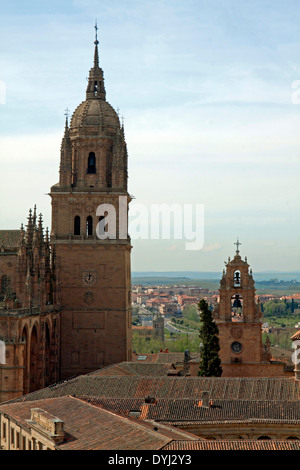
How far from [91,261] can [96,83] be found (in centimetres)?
1538

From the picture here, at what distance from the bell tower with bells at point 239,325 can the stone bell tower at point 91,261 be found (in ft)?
35.2

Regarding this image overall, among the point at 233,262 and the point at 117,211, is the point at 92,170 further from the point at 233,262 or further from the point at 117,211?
the point at 233,262

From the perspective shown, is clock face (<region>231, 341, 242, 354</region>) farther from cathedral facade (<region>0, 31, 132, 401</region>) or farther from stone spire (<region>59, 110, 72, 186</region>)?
stone spire (<region>59, 110, 72, 186</region>)

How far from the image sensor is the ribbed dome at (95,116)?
71.2 m

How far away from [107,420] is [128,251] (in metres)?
32.3

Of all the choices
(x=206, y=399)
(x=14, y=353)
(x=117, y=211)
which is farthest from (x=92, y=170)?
(x=206, y=399)

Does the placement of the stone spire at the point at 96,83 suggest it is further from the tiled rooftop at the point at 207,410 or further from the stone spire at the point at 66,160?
the tiled rooftop at the point at 207,410

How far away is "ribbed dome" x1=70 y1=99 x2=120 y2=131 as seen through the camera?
7125 centimetres

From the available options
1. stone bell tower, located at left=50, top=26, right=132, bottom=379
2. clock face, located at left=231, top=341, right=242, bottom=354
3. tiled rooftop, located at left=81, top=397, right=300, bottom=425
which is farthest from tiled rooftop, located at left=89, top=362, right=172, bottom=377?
tiled rooftop, located at left=81, top=397, right=300, bottom=425

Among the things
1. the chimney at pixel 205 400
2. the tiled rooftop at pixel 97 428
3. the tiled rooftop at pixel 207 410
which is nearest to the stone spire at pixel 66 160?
the tiled rooftop at pixel 207 410

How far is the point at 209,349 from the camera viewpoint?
59594mm

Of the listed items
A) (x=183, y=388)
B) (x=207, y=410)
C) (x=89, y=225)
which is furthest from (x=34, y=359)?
(x=207, y=410)

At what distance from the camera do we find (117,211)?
7006 centimetres

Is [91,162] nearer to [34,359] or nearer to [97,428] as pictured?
[34,359]
